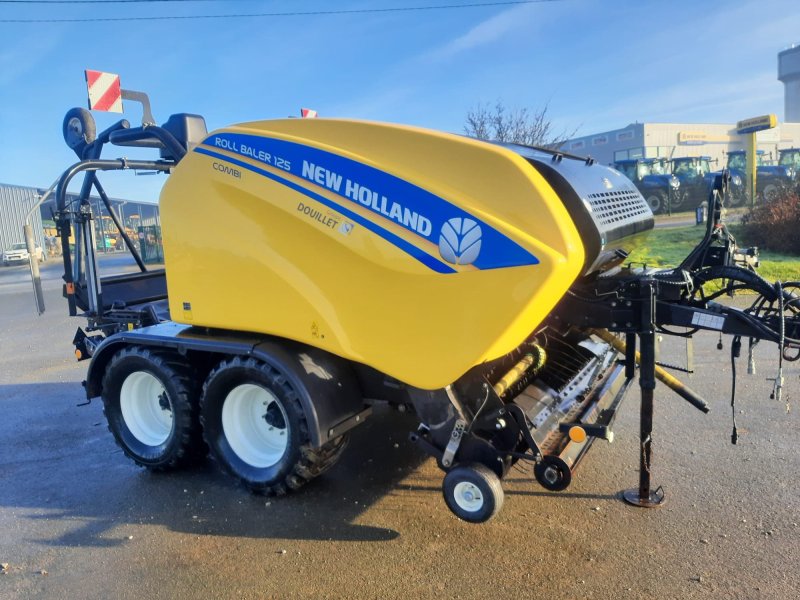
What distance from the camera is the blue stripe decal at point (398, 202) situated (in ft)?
9.21

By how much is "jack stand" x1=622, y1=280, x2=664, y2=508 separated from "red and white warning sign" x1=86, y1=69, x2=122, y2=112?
5012 mm

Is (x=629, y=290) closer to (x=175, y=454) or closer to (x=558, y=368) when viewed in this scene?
(x=558, y=368)

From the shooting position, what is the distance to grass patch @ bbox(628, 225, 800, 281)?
10234mm

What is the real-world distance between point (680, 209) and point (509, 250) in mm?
21676

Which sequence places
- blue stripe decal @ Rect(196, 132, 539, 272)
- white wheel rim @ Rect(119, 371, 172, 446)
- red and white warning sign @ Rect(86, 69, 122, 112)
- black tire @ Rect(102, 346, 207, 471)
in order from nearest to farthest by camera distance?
blue stripe decal @ Rect(196, 132, 539, 272) → black tire @ Rect(102, 346, 207, 471) → white wheel rim @ Rect(119, 371, 172, 446) → red and white warning sign @ Rect(86, 69, 122, 112)

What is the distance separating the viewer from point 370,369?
3660mm

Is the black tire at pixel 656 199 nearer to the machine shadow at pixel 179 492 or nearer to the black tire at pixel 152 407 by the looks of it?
the machine shadow at pixel 179 492

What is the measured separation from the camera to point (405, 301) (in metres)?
3.11

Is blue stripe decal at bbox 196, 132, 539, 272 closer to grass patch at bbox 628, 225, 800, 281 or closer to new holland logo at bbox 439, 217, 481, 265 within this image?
new holland logo at bbox 439, 217, 481, 265

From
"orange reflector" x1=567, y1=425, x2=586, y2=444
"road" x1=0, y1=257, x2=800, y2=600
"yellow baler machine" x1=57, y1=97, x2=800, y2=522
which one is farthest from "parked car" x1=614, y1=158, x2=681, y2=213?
"orange reflector" x1=567, y1=425, x2=586, y2=444

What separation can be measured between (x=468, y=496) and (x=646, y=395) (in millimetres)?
1132

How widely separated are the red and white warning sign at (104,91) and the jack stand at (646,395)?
5012mm

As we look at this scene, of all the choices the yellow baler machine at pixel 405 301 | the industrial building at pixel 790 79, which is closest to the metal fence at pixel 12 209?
the yellow baler machine at pixel 405 301

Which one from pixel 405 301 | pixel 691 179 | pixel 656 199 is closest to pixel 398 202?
pixel 405 301
